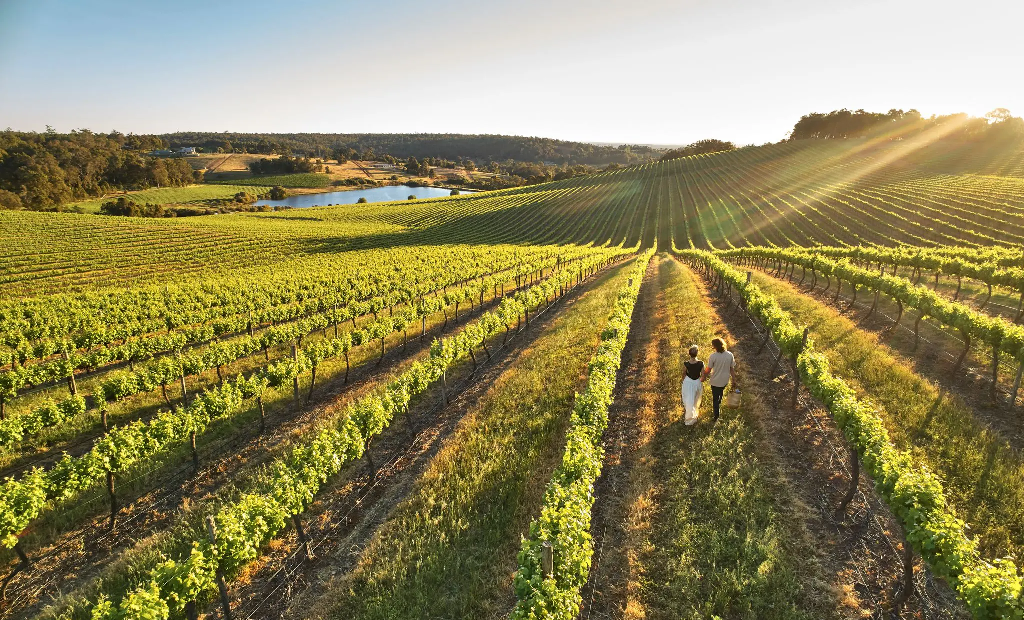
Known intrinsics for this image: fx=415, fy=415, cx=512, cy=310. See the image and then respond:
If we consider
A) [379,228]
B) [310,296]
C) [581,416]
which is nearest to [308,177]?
[379,228]

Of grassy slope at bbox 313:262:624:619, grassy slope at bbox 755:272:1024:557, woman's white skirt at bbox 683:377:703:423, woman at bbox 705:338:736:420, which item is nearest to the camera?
grassy slope at bbox 313:262:624:619

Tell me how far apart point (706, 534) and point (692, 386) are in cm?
412

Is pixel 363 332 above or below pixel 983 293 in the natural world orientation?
below

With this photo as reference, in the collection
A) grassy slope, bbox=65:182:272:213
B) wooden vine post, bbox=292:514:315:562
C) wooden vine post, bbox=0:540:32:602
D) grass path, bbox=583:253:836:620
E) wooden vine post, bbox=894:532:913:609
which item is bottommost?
wooden vine post, bbox=0:540:32:602

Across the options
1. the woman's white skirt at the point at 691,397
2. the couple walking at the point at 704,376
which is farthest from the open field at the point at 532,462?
the couple walking at the point at 704,376

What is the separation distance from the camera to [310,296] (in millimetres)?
32781

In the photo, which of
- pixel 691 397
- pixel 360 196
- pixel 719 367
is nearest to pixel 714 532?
pixel 691 397

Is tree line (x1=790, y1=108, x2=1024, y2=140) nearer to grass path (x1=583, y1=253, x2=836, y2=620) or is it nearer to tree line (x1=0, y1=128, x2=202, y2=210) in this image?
grass path (x1=583, y1=253, x2=836, y2=620)

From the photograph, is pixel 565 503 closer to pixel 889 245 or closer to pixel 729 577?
pixel 729 577

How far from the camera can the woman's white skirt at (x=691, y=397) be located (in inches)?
454

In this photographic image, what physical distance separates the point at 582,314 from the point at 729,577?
18.4 m

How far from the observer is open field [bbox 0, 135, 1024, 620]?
733 cm

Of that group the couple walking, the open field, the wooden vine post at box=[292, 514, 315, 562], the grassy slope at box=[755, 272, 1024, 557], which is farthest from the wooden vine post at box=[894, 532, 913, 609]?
the wooden vine post at box=[292, 514, 315, 562]

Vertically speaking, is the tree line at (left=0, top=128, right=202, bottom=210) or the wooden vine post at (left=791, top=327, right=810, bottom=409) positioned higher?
the tree line at (left=0, top=128, right=202, bottom=210)
